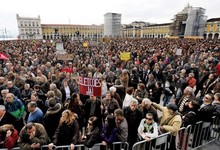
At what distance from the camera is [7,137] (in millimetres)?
2928

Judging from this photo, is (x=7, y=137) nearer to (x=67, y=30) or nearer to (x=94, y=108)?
(x=94, y=108)

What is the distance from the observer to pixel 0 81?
5.78 m

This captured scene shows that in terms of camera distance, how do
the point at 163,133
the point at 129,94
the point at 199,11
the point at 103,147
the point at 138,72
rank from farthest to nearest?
1. the point at 199,11
2. the point at 138,72
3. the point at 129,94
4. the point at 163,133
5. the point at 103,147

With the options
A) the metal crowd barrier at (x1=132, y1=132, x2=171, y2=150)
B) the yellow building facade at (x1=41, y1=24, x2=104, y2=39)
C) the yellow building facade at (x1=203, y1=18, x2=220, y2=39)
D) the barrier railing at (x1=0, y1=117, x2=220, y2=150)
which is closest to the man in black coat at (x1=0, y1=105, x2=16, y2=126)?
the barrier railing at (x1=0, y1=117, x2=220, y2=150)

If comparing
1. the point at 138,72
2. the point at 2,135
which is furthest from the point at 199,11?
the point at 2,135

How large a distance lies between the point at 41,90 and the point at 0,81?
5.08 feet

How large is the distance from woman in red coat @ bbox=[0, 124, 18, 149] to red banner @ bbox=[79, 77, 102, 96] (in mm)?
1780

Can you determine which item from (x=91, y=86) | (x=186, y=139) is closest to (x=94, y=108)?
(x=91, y=86)

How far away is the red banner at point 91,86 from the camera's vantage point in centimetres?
405

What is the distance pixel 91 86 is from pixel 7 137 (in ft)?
6.44

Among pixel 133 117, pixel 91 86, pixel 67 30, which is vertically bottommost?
pixel 133 117

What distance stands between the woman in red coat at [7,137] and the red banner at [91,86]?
1780mm

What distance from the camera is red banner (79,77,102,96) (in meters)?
4.05

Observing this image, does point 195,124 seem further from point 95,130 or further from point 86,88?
point 86,88
